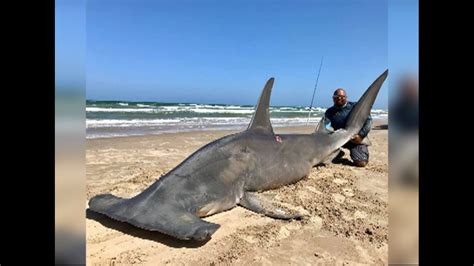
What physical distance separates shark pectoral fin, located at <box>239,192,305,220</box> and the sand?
0.25 feet

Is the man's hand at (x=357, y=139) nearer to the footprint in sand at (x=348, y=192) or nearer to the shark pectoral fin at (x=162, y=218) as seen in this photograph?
the footprint in sand at (x=348, y=192)

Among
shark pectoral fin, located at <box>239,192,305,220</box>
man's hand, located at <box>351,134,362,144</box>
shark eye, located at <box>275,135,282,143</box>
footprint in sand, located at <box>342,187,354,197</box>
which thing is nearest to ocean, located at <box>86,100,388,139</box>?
footprint in sand, located at <box>342,187,354,197</box>

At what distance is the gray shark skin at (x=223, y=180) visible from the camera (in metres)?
3.18

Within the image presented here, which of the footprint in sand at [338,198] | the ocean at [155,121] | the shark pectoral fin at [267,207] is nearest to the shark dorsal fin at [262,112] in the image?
the shark pectoral fin at [267,207]

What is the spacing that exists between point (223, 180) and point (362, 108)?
149 inches

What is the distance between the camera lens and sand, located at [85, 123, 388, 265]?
2.92m

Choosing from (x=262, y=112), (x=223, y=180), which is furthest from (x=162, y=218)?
(x=262, y=112)

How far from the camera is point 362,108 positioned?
6684 mm

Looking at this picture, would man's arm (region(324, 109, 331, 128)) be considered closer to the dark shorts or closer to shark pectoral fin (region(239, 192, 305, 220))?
the dark shorts

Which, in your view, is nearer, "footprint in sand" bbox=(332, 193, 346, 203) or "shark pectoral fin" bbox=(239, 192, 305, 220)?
"shark pectoral fin" bbox=(239, 192, 305, 220)

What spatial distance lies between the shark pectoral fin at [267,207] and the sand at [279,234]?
8cm

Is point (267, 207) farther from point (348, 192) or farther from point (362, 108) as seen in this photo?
point (362, 108)
